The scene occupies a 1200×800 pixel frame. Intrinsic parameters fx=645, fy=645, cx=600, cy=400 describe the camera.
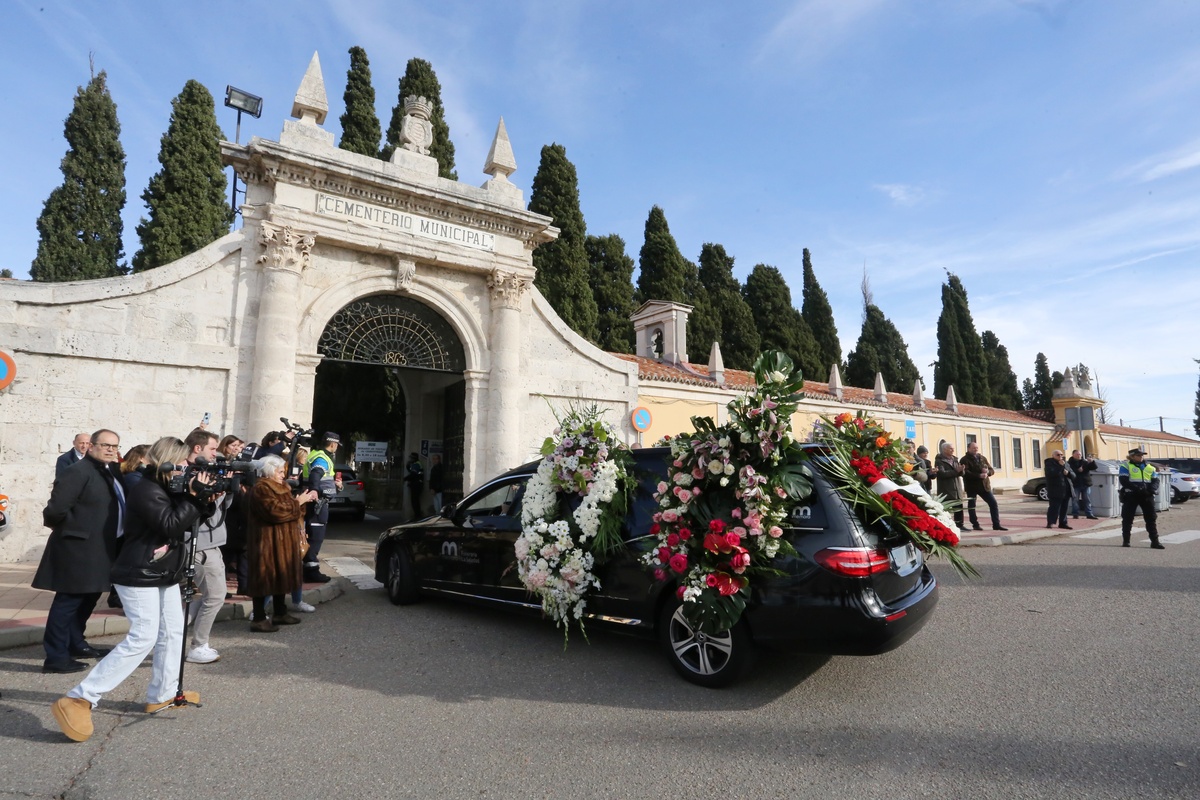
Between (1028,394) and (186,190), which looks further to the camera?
(1028,394)

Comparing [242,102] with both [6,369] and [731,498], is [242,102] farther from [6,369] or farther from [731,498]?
[731,498]

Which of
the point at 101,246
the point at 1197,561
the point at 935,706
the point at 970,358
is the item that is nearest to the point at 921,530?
the point at 935,706

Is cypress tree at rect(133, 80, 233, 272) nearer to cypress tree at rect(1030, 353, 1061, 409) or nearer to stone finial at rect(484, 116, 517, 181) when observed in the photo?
stone finial at rect(484, 116, 517, 181)

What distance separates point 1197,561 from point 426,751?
10835 mm

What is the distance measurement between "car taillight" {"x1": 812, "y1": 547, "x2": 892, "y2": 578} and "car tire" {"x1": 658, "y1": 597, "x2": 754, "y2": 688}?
70cm

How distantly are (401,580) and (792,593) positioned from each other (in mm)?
4330

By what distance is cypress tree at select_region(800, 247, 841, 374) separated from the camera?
35.8m

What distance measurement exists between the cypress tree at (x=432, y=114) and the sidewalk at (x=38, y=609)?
19.1 meters

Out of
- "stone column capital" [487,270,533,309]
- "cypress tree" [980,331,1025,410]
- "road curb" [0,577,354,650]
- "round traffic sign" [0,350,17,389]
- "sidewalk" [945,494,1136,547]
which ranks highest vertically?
"cypress tree" [980,331,1025,410]

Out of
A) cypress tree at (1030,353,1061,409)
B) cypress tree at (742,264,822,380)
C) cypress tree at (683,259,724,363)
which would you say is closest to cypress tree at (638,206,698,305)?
cypress tree at (683,259,724,363)

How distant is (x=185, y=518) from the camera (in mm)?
3771

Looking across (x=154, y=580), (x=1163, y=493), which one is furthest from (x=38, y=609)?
(x=1163, y=493)

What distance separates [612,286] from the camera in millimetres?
28297

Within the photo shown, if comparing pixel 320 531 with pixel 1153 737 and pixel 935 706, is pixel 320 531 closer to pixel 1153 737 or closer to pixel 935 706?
pixel 935 706
